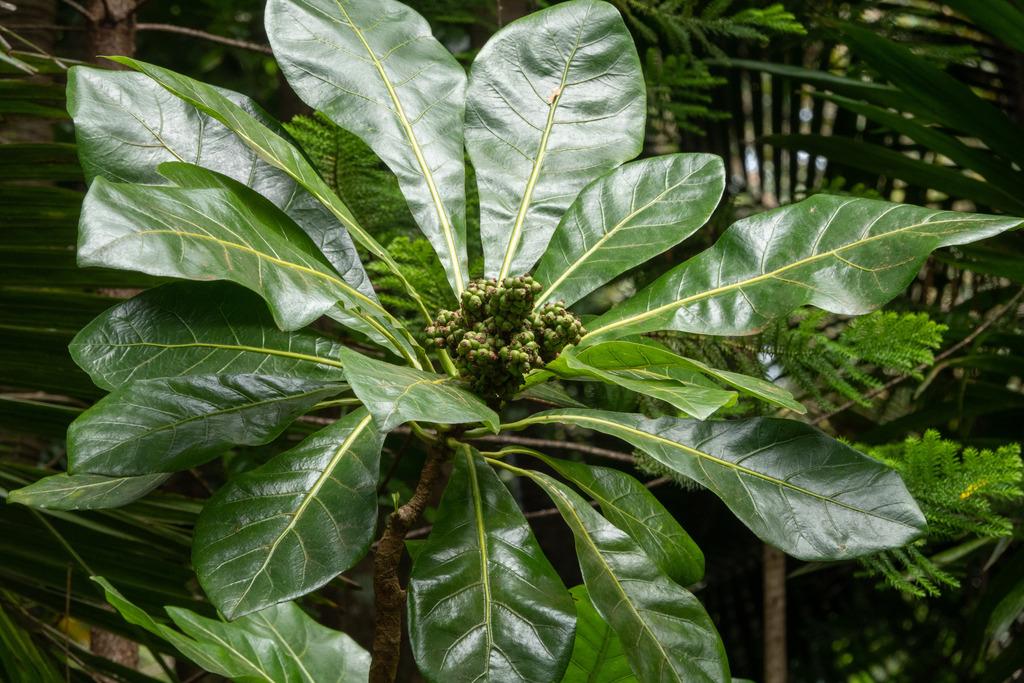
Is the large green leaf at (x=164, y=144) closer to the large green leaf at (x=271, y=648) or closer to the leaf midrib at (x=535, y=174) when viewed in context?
the leaf midrib at (x=535, y=174)

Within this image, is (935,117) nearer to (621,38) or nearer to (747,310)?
(621,38)

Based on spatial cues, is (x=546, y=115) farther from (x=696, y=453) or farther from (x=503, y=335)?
(x=696, y=453)

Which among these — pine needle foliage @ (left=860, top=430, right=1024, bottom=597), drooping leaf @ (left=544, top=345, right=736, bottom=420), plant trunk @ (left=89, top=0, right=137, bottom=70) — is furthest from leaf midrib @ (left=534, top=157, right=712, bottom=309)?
plant trunk @ (left=89, top=0, right=137, bottom=70)

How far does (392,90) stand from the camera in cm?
82

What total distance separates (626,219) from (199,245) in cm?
46

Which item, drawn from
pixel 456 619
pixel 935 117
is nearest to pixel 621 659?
pixel 456 619

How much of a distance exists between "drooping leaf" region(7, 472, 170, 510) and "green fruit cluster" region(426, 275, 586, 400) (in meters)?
0.29

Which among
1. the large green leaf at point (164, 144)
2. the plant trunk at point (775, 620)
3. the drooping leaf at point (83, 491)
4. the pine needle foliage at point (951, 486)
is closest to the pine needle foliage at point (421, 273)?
the large green leaf at point (164, 144)

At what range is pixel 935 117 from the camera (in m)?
1.26

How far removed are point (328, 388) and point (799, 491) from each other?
0.43 meters

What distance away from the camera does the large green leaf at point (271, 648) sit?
732 millimetres

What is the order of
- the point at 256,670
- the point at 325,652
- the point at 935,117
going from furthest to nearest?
1. the point at 935,117
2. the point at 325,652
3. the point at 256,670

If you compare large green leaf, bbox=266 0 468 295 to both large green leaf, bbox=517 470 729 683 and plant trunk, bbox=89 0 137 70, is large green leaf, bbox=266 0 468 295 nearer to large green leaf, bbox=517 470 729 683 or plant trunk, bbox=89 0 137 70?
large green leaf, bbox=517 470 729 683

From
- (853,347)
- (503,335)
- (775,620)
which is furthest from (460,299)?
(775,620)
